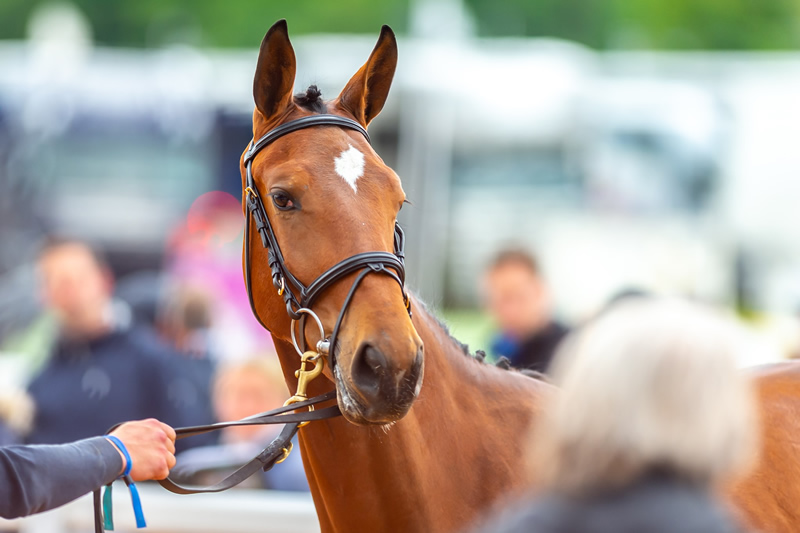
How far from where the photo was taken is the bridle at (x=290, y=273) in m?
2.73

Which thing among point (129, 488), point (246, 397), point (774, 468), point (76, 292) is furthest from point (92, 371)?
point (774, 468)

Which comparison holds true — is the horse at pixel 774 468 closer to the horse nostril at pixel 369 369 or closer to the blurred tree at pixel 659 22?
the horse nostril at pixel 369 369

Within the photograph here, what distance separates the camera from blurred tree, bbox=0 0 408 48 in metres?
25.1

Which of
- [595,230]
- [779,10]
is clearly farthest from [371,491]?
[779,10]

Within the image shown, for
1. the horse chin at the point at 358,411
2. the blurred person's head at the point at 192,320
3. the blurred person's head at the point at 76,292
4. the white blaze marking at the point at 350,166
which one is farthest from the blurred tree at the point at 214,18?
the horse chin at the point at 358,411

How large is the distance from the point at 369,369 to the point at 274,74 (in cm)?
116

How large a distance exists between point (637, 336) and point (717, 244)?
42.3ft

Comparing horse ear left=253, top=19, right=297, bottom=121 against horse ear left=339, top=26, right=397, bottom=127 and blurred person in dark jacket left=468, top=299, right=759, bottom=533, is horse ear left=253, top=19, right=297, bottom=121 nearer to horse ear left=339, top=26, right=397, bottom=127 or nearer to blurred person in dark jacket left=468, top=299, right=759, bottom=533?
horse ear left=339, top=26, right=397, bottom=127

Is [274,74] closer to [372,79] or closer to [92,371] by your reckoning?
[372,79]

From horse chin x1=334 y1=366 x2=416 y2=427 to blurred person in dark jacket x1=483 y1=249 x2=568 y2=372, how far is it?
3490mm

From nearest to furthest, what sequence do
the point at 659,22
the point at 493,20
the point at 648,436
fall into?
the point at 648,436, the point at 659,22, the point at 493,20

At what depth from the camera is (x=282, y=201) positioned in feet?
9.64

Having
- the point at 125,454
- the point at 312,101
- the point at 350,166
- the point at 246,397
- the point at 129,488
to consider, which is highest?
the point at 312,101

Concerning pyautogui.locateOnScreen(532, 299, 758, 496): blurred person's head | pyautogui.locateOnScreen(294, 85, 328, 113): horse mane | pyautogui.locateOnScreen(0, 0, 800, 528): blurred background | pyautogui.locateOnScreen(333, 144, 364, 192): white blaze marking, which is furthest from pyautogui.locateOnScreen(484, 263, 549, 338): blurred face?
pyautogui.locateOnScreen(0, 0, 800, 528): blurred background
